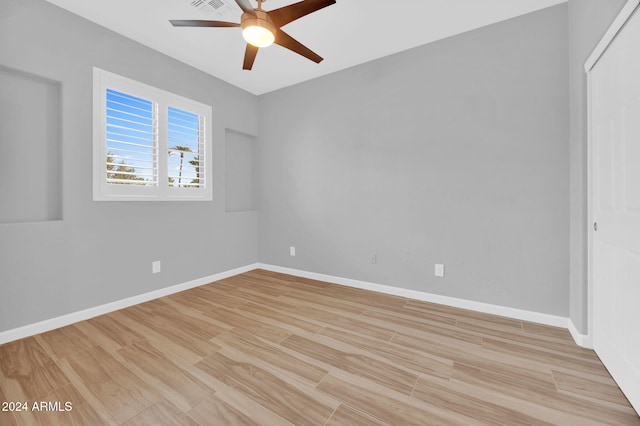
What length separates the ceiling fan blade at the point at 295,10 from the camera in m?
1.70

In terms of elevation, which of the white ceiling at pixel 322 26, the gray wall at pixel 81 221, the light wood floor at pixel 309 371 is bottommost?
the light wood floor at pixel 309 371

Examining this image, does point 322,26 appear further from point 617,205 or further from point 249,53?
point 617,205

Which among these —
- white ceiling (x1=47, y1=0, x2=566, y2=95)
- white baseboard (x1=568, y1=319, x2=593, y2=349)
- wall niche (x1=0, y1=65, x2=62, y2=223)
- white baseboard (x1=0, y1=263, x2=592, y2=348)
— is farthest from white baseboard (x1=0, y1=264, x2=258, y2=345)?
white baseboard (x1=568, y1=319, x2=593, y2=349)

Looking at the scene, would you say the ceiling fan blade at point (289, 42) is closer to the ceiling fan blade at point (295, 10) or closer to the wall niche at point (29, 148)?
the ceiling fan blade at point (295, 10)

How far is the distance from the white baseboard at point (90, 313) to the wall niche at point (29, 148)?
875mm

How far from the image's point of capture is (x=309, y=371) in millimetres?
1674

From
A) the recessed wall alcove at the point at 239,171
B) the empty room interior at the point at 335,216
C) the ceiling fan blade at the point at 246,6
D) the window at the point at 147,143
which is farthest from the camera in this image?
the recessed wall alcove at the point at 239,171

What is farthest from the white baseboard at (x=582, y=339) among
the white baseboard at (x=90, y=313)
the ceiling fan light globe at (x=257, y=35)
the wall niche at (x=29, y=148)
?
the wall niche at (x=29, y=148)

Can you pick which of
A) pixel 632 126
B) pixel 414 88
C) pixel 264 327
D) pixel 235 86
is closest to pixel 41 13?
pixel 235 86

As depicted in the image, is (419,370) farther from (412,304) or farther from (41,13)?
(41,13)

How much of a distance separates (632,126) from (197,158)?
3.89 m

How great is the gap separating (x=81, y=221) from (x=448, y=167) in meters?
3.60

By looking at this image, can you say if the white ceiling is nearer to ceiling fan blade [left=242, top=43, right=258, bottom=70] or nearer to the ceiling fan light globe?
ceiling fan blade [left=242, top=43, right=258, bottom=70]

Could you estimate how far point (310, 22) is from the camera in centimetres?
246
